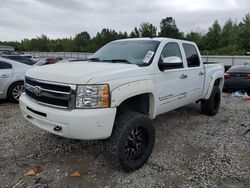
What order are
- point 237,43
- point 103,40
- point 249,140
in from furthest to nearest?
1. point 103,40
2. point 237,43
3. point 249,140

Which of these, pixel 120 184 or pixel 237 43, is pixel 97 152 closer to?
pixel 120 184

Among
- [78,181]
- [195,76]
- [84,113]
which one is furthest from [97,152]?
[195,76]

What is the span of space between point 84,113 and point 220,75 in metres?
4.66

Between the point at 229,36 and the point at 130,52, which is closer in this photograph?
the point at 130,52

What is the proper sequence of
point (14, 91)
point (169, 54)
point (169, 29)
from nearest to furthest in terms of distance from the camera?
1. point (169, 54)
2. point (14, 91)
3. point (169, 29)

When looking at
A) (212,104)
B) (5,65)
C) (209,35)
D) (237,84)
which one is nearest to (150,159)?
(212,104)

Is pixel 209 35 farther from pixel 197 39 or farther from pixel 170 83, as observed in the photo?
pixel 170 83

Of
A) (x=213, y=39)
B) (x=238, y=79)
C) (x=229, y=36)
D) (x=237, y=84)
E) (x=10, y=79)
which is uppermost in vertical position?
(x=229, y=36)

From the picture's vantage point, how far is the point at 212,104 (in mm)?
6395

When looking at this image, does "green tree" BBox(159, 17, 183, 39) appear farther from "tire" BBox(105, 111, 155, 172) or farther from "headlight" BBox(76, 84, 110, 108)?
"headlight" BBox(76, 84, 110, 108)

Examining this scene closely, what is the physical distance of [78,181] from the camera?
133 inches

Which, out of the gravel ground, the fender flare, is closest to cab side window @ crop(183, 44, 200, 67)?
the gravel ground

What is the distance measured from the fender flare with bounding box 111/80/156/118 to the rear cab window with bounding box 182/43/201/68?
63.7 inches

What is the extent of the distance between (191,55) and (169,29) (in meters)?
55.9
